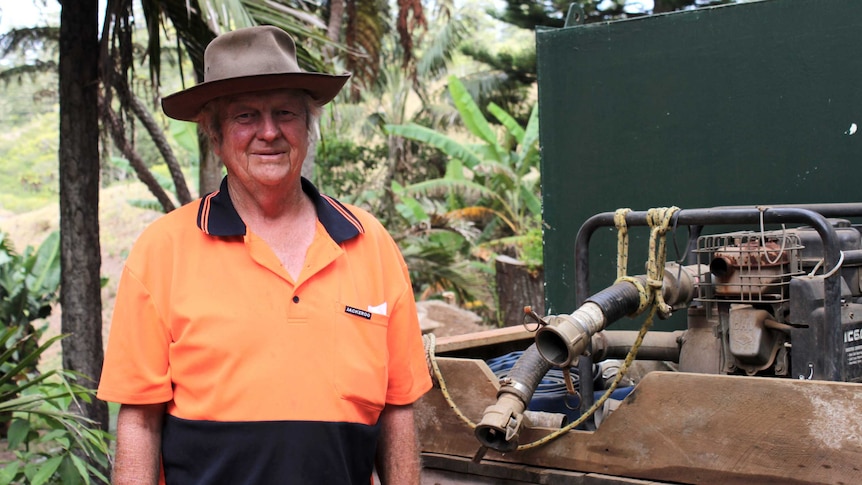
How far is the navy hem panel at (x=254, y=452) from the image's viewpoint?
2.19m

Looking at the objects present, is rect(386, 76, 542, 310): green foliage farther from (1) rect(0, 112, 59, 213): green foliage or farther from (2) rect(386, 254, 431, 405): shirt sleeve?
(1) rect(0, 112, 59, 213): green foliage

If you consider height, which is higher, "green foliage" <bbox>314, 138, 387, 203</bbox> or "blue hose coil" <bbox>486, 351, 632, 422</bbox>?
"green foliage" <bbox>314, 138, 387, 203</bbox>

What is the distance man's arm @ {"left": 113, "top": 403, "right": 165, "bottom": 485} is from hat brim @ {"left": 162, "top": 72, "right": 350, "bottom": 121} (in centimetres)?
76

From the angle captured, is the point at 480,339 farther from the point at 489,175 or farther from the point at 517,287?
the point at 489,175

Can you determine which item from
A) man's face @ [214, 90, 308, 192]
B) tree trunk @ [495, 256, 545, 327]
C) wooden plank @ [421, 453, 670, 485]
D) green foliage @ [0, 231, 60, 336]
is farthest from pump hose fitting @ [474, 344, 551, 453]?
tree trunk @ [495, 256, 545, 327]

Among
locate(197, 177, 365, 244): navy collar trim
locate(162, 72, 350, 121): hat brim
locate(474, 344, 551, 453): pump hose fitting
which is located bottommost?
locate(474, 344, 551, 453): pump hose fitting

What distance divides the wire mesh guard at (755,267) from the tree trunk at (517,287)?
766 centimetres

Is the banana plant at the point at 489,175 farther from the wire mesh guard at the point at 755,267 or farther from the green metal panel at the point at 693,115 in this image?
the wire mesh guard at the point at 755,267

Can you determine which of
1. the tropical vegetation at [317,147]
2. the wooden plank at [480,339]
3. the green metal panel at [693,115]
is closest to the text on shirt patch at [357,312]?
the wooden plank at [480,339]

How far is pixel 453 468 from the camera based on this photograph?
124 inches

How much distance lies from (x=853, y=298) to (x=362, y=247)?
1.69m


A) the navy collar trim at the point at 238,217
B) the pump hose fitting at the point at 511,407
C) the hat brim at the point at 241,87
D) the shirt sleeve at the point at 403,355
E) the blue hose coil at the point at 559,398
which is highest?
the hat brim at the point at 241,87

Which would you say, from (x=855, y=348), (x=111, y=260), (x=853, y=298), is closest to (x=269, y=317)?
(x=855, y=348)

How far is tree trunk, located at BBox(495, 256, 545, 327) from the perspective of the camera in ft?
35.3
